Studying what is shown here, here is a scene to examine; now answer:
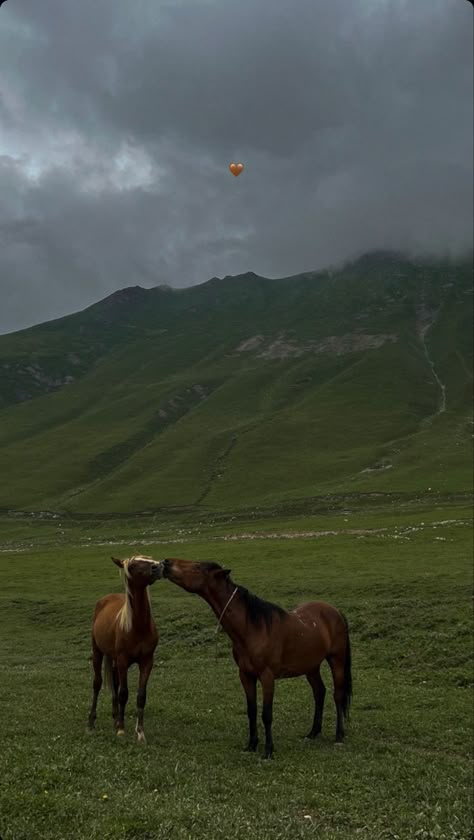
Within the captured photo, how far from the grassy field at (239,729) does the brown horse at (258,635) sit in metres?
1.06

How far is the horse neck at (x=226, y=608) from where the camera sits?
1380 cm

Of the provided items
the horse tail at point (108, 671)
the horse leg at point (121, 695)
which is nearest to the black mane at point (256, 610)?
the horse leg at point (121, 695)

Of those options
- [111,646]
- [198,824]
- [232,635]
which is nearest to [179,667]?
[111,646]

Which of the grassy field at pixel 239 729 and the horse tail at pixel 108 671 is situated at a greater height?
the horse tail at pixel 108 671

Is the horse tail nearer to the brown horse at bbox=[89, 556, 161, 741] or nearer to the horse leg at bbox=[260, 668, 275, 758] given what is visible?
the brown horse at bbox=[89, 556, 161, 741]

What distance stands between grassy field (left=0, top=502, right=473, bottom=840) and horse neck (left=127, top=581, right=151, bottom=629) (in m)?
2.56

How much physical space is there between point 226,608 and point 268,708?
7.55ft

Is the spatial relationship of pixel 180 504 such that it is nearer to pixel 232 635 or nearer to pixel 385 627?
pixel 385 627

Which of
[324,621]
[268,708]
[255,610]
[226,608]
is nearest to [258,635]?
[255,610]

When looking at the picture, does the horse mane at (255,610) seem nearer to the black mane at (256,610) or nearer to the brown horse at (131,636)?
the black mane at (256,610)

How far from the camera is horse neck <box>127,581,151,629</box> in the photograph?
1416cm

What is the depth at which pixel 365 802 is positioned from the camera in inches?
423

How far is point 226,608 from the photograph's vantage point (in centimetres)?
1382

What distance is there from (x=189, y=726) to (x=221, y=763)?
3.64 m
